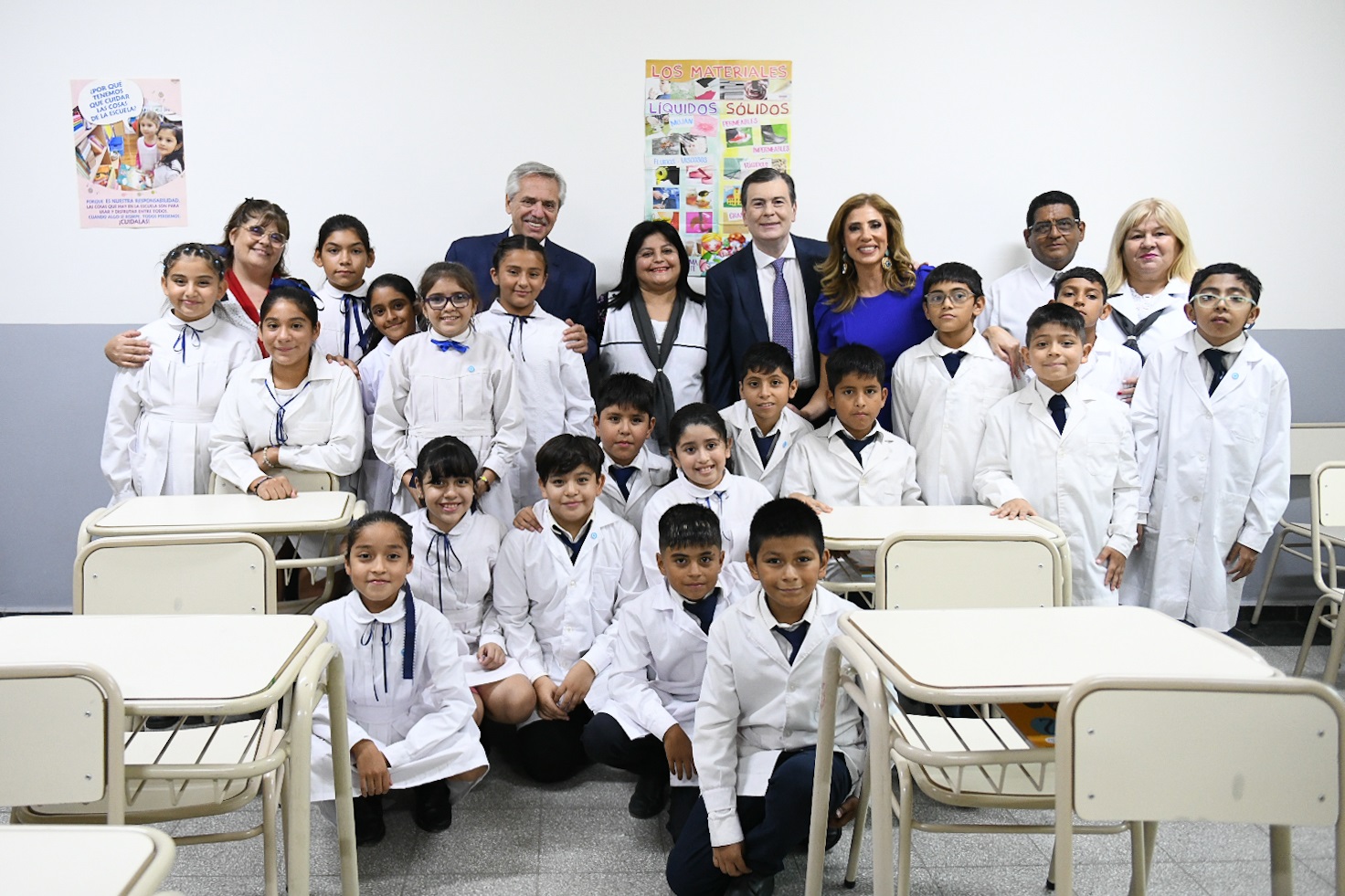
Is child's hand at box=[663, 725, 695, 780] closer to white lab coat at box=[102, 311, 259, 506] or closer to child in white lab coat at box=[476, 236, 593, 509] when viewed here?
child in white lab coat at box=[476, 236, 593, 509]

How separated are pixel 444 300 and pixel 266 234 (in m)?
0.87

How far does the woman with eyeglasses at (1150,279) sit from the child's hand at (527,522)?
2.18 m

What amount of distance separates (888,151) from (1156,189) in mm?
1138

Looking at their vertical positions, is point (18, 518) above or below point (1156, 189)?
below

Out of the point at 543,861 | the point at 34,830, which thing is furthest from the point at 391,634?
the point at 34,830

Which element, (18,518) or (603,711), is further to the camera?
(18,518)

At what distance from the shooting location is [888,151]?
4008 millimetres

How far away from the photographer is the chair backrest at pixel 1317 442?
13.6 ft

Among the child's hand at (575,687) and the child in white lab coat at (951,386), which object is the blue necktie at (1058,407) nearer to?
the child in white lab coat at (951,386)

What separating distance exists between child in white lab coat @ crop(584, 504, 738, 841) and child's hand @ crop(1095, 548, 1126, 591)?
1.31 metres

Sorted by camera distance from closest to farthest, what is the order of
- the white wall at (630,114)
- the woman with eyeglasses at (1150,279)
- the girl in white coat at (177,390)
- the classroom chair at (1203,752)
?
the classroom chair at (1203,752) < the girl in white coat at (177,390) < the woman with eyeglasses at (1150,279) < the white wall at (630,114)

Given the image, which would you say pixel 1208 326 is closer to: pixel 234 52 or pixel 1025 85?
pixel 1025 85

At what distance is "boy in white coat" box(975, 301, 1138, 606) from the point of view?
3045mm

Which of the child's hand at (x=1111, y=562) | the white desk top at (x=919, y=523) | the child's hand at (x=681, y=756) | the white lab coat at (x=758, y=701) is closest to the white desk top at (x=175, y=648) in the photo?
the white lab coat at (x=758, y=701)
